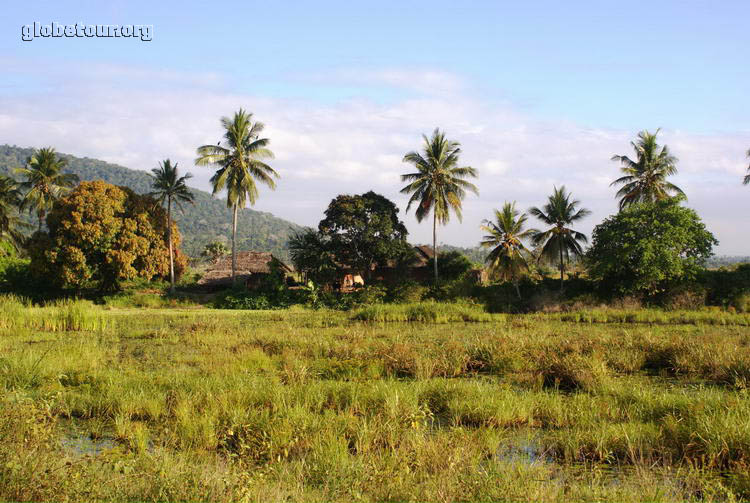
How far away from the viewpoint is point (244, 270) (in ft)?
132

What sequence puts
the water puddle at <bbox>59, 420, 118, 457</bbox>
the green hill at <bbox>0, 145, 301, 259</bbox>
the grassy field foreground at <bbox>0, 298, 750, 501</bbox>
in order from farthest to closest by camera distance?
the green hill at <bbox>0, 145, 301, 259</bbox>, the water puddle at <bbox>59, 420, 118, 457</bbox>, the grassy field foreground at <bbox>0, 298, 750, 501</bbox>

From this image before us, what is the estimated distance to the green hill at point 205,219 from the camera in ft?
443

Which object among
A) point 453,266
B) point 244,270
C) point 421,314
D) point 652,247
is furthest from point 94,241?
point 652,247

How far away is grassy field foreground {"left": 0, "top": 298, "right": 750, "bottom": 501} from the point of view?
184 inches

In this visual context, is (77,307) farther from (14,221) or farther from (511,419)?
(14,221)

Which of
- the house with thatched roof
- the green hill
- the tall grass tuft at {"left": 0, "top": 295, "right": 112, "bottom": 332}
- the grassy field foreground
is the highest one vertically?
the green hill

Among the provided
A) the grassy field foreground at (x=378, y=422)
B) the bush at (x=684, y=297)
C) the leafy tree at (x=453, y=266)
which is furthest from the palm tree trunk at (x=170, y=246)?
the bush at (x=684, y=297)

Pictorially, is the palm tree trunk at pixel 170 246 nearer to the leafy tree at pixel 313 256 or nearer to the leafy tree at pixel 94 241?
the leafy tree at pixel 94 241

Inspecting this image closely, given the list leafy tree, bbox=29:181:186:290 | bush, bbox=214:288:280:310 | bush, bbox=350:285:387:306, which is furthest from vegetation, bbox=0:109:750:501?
bush, bbox=350:285:387:306

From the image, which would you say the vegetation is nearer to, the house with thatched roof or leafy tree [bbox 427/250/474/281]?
leafy tree [bbox 427/250/474/281]

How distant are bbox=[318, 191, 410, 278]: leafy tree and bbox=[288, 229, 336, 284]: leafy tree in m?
0.46

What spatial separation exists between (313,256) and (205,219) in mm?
142149

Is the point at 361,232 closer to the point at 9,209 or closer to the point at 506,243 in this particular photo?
the point at 506,243

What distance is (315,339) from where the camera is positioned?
48.0ft
